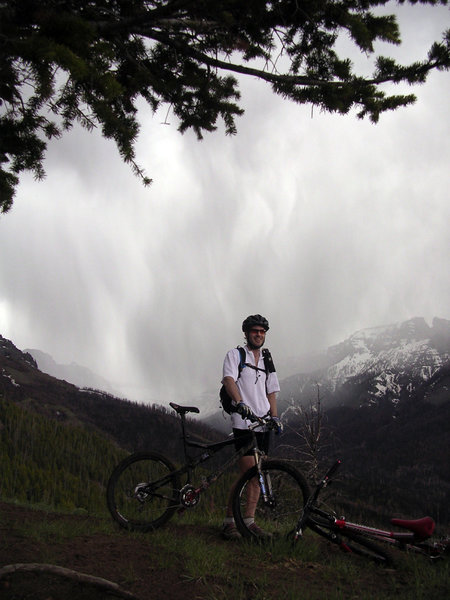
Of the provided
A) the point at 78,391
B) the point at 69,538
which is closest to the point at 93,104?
the point at 69,538

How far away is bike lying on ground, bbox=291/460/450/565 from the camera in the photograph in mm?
5816

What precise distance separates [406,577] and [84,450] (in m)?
75.4

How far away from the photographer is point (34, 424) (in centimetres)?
7450

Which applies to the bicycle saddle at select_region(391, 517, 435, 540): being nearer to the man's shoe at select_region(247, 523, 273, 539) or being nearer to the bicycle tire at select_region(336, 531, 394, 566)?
the bicycle tire at select_region(336, 531, 394, 566)

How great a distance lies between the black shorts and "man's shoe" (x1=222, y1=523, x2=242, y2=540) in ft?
3.26

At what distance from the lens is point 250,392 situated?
278 inches

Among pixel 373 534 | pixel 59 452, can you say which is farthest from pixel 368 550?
pixel 59 452

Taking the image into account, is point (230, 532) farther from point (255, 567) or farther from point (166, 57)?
point (166, 57)

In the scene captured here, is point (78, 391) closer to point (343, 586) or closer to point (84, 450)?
point (84, 450)

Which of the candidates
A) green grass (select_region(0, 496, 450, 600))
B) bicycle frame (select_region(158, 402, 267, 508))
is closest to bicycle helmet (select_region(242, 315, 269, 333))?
bicycle frame (select_region(158, 402, 267, 508))

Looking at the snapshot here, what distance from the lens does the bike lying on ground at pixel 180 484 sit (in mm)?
6480

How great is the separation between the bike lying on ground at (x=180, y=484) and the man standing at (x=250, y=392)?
13 centimetres

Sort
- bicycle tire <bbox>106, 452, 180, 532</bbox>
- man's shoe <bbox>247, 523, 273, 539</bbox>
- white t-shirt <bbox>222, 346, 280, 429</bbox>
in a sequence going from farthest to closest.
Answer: white t-shirt <bbox>222, 346, 280, 429</bbox>, bicycle tire <bbox>106, 452, 180, 532</bbox>, man's shoe <bbox>247, 523, 273, 539</bbox>

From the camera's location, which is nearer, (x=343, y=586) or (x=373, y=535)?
(x=343, y=586)
